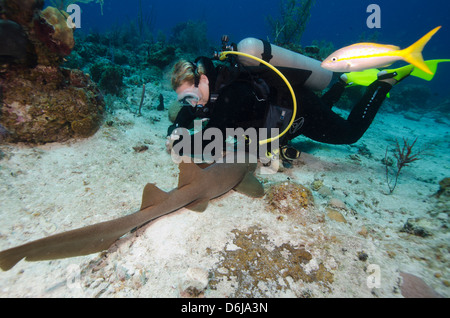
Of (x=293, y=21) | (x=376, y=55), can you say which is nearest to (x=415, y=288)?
(x=376, y=55)

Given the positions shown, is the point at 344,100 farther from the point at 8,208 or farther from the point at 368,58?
the point at 8,208

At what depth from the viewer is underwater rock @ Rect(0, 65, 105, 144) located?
12.2 feet

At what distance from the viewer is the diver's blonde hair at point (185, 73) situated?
3.62 metres

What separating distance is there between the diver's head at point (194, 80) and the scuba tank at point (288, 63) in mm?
704

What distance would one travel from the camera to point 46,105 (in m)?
3.94

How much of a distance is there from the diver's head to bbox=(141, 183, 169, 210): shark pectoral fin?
1967 millimetres

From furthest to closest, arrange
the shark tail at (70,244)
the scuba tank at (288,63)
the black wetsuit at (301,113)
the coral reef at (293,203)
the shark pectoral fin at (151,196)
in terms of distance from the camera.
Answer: the scuba tank at (288,63), the black wetsuit at (301,113), the coral reef at (293,203), the shark pectoral fin at (151,196), the shark tail at (70,244)

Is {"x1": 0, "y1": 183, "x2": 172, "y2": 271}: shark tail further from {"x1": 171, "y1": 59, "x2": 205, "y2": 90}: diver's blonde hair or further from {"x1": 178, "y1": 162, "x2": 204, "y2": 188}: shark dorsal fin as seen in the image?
{"x1": 171, "y1": 59, "x2": 205, "y2": 90}: diver's blonde hair

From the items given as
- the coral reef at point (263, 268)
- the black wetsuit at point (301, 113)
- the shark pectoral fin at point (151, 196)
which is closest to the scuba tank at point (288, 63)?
the black wetsuit at point (301, 113)

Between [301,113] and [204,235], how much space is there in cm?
341

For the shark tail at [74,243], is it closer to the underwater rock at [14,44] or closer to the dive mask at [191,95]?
the dive mask at [191,95]

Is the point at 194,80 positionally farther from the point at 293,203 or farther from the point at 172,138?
the point at 293,203

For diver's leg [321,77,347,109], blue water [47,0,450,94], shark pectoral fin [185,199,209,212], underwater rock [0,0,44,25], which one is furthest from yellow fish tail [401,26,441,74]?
blue water [47,0,450,94]
